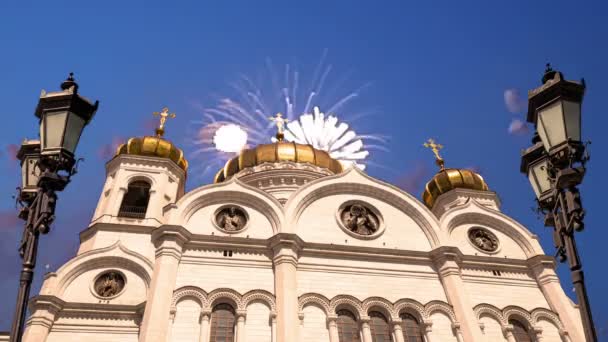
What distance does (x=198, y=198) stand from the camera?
1898cm

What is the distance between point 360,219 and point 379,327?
4.73 m

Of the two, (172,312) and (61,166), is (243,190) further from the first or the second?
(61,166)

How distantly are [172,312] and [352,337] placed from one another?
19.5ft

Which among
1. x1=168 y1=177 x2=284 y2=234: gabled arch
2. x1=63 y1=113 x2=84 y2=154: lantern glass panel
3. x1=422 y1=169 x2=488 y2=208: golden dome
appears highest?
x1=422 y1=169 x2=488 y2=208: golden dome

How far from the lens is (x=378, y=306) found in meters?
17.2

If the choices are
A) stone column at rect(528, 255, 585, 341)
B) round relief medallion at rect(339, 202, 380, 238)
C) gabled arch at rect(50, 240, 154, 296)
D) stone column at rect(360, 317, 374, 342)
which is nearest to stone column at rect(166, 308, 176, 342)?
gabled arch at rect(50, 240, 154, 296)

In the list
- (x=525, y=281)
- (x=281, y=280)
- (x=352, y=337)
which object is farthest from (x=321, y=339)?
(x=525, y=281)

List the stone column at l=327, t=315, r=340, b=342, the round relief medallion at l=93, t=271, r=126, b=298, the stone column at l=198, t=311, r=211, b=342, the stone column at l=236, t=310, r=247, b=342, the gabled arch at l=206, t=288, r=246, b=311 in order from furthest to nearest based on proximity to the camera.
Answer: the round relief medallion at l=93, t=271, r=126, b=298, the gabled arch at l=206, t=288, r=246, b=311, the stone column at l=327, t=315, r=340, b=342, the stone column at l=236, t=310, r=247, b=342, the stone column at l=198, t=311, r=211, b=342

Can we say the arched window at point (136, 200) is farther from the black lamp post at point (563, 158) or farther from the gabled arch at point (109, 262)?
the black lamp post at point (563, 158)

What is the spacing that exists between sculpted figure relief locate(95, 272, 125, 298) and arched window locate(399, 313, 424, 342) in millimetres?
11473

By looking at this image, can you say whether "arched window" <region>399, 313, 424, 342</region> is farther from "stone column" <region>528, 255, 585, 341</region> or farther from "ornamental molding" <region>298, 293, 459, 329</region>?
"stone column" <region>528, 255, 585, 341</region>

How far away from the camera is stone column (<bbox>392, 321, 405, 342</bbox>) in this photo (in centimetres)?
1653

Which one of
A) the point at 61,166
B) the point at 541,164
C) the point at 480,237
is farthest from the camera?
the point at 480,237

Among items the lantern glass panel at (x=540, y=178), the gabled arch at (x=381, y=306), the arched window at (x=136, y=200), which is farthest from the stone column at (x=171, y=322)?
the lantern glass panel at (x=540, y=178)
